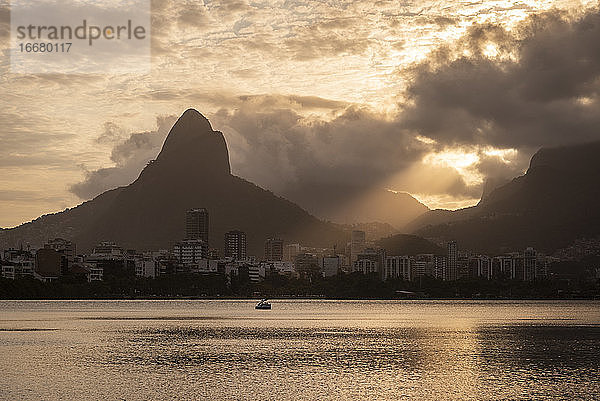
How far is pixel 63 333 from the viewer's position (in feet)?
409

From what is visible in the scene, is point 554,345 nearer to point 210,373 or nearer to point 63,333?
point 210,373

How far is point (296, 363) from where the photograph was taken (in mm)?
84188

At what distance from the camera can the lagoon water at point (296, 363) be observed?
65.3m

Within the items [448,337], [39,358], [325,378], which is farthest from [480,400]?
[448,337]

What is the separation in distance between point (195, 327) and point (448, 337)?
4417 cm

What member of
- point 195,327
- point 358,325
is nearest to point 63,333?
point 195,327

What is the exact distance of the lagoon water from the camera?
65312 mm

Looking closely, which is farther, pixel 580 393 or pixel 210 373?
pixel 210 373

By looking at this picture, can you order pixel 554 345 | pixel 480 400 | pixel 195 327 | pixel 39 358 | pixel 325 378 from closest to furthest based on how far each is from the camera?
1. pixel 480 400
2. pixel 325 378
3. pixel 39 358
4. pixel 554 345
5. pixel 195 327

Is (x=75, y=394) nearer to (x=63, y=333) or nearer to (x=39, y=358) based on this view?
(x=39, y=358)

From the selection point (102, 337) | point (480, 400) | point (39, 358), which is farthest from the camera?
point (102, 337)

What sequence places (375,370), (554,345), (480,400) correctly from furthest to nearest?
(554,345) < (375,370) < (480,400)

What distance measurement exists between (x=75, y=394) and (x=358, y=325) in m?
92.0

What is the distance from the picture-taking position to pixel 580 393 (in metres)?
64.5
